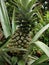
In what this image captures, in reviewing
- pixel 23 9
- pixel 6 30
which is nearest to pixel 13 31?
pixel 6 30

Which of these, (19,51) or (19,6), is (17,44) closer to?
(19,51)

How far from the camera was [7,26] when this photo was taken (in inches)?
42.0

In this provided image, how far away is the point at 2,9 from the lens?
1070 millimetres

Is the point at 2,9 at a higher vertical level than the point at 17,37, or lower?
higher

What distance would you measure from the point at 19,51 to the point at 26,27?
13 cm

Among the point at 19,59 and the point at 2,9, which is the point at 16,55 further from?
the point at 2,9

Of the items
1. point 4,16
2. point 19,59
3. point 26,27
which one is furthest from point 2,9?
point 19,59

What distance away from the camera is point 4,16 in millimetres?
1067

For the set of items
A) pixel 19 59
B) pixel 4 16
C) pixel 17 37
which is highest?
pixel 4 16

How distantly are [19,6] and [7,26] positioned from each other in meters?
0.13

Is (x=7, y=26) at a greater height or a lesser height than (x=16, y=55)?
greater

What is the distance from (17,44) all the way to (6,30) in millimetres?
93

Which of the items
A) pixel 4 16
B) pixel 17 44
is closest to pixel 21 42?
pixel 17 44

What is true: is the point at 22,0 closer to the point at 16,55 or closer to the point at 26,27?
the point at 26,27
